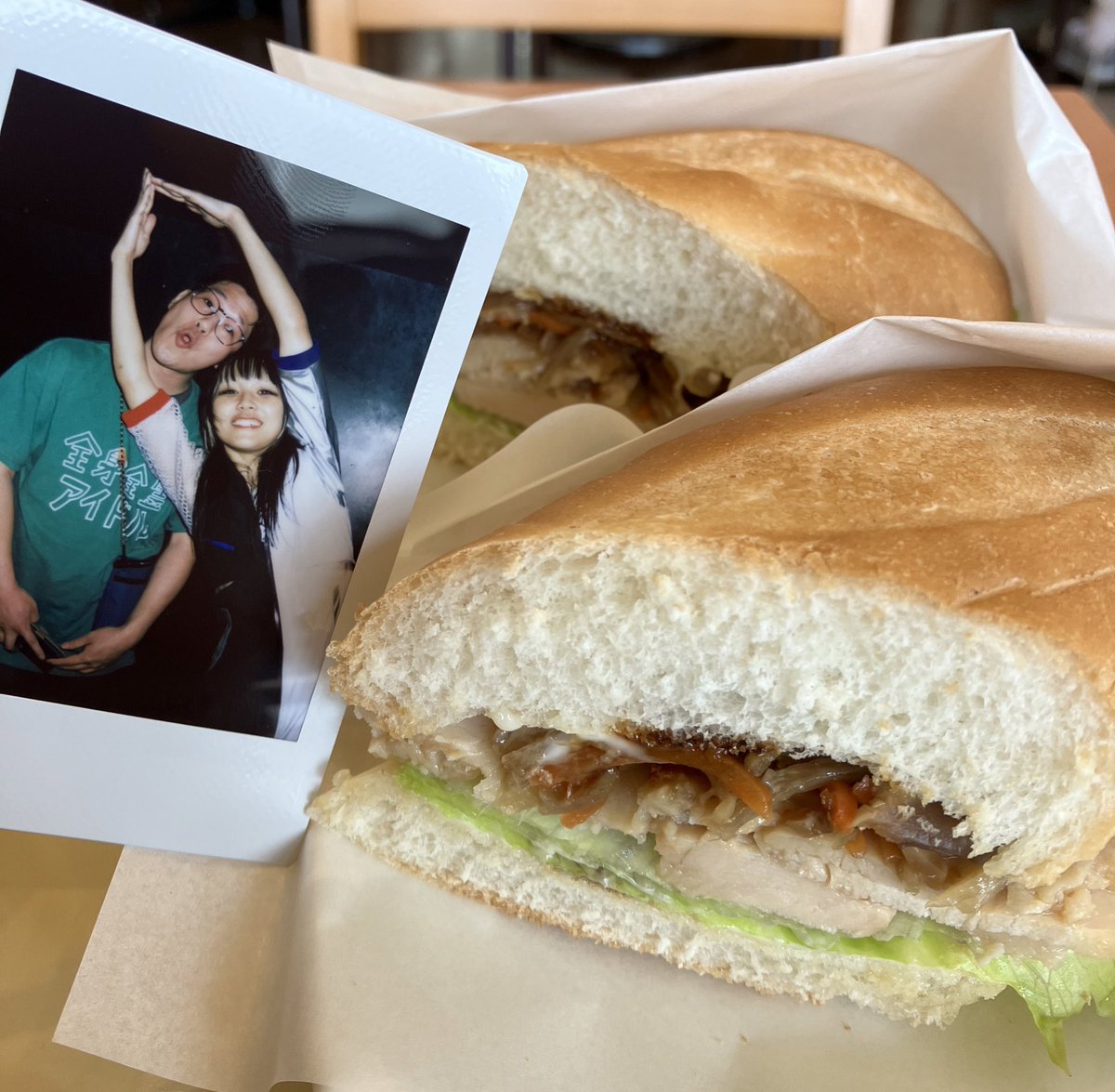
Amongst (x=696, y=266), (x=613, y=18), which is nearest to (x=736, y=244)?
(x=696, y=266)

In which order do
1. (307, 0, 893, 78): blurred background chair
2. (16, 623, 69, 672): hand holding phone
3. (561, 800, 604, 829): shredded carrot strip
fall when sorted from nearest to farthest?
(16, 623, 69, 672): hand holding phone → (561, 800, 604, 829): shredded carrot strip → (307, 0, 893, 78): blurred background chair

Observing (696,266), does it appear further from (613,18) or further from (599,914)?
(613,18)

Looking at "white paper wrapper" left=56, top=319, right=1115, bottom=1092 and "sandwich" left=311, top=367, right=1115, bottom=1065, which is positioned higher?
"sandwich" left=311, top=367, right=1115, bottom=1065

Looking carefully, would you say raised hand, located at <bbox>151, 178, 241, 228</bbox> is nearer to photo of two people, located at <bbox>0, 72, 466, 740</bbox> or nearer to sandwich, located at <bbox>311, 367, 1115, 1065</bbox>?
photo of two people, located at <bbox>0, 72, 466, 740</bbox>

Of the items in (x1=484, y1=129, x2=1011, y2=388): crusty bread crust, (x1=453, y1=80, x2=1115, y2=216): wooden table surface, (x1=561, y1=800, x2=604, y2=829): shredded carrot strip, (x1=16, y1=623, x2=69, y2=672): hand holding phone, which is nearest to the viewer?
(x1=16, y1=623, x2=69, y2=672): hand holding phone

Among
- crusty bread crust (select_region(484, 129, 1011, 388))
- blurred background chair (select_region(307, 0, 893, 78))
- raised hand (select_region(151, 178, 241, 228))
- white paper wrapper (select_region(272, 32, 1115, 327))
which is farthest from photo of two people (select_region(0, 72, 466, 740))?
blurred background chair (select_region(307, 0, 893, 78))

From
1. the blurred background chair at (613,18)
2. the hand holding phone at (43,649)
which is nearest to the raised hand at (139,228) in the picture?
the hand holding phone at (43,649)
